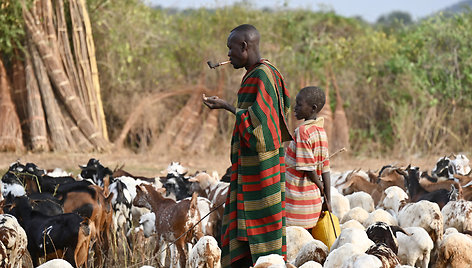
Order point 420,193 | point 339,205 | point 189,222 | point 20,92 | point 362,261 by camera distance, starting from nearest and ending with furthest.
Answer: point 362,261 → point 189,222 → point 339,205 → point 420,193 → point 20,92

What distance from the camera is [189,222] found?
15.4 ft

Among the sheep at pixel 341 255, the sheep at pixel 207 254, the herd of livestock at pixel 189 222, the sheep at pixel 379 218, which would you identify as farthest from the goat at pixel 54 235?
the sheep at pixel 379 218

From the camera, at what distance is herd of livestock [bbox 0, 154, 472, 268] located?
3.85 meters

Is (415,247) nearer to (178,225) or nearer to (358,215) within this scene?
(358,215)

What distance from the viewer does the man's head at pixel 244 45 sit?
3.46m

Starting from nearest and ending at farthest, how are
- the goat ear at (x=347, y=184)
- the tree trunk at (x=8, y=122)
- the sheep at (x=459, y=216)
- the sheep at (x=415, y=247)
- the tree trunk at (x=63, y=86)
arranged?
the sheep at (x=415, y=247) < the sheep at (x=459, y=216) < the goat ear at (x=347, y=184) < the tree trunk at (x=8, y=122) < the tree trunk at (x=63, y=86)

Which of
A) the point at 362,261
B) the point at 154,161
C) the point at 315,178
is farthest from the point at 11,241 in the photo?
the point at 154,161

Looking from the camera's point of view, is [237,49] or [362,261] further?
[237,49]

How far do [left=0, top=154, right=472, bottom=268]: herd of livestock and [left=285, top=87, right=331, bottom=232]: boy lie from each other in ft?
0.75

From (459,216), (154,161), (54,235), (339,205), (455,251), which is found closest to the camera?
(455,251)

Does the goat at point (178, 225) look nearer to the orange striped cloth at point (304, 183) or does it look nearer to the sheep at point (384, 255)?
the orange striped cloth at point (304, 183)

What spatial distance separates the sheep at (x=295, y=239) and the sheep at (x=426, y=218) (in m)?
0.88

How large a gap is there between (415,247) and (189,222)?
5.28ft

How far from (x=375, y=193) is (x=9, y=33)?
675 cm
